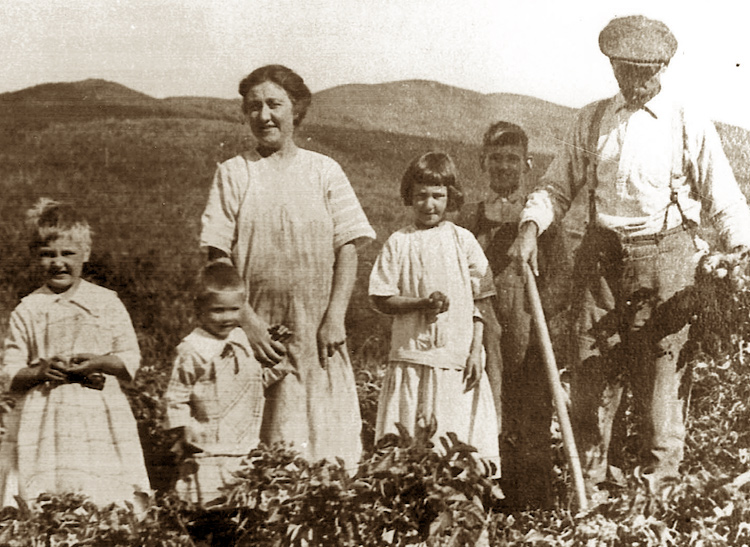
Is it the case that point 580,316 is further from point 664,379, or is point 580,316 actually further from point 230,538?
point 230,538

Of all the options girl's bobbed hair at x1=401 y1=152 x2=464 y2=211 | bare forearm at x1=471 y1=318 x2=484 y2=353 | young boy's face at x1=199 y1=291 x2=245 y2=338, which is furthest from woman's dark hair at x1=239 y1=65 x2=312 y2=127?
bare forearm at x1=471 y1=318 x2=484 y2=353

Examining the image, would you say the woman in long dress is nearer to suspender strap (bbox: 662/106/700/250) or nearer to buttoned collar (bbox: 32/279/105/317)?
buttoned collar (bbox: 32/279/105/317)

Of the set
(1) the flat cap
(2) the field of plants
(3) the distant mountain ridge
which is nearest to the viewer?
(2) the field of plants

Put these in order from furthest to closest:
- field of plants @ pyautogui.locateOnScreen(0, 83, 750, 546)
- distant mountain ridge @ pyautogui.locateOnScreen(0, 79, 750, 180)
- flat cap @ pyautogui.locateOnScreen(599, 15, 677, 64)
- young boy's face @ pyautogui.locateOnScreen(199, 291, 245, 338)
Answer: flat cap @ pyautogui.locateOnScreen(599, 15, 677, 64) < distant mountain ridge @ pyautogui.locateOnScreen(0, 79, 750, 180) < young boy's face @ pyautogui.locateOnScreen(199, 291, 245, 338) < field of plants @ pyautogui.locateOnScreen(0, 83, 750, 546)

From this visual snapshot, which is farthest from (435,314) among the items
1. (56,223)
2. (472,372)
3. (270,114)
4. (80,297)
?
(56,223)

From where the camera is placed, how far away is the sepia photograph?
15.9 ft

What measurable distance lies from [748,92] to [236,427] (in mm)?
2863

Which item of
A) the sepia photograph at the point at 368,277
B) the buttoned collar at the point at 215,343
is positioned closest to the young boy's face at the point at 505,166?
the sepia photograph at the point at 368,277

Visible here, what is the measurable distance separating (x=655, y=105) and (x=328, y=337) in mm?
1813

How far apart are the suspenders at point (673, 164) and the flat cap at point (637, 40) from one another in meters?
0.27

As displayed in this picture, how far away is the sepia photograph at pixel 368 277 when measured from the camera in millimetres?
4855

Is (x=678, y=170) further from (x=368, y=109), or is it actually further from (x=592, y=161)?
(x=368, y=109)

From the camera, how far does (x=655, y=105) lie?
523 centimetres

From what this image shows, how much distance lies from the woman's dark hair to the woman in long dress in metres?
0.02
